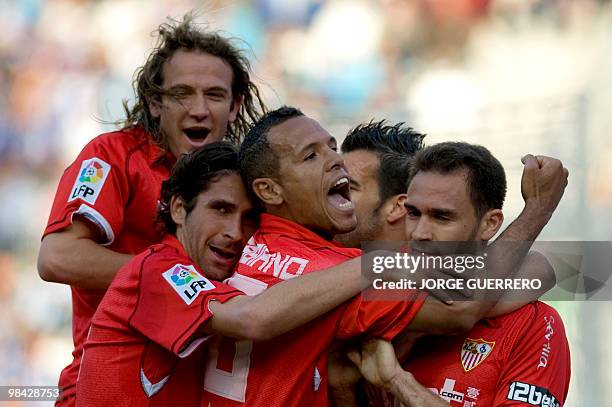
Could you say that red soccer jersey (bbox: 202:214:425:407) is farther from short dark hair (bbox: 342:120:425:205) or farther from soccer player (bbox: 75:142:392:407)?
short dark hair (bbox: 342:120:425:205)

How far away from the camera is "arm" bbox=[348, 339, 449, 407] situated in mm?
2559

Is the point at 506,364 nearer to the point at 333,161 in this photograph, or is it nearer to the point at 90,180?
the point at 333,161

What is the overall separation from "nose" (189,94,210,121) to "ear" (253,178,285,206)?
33.4 inches

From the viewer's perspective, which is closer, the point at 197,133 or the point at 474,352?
the point at 474,352

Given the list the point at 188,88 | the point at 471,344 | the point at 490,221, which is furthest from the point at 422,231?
the point at 188,88

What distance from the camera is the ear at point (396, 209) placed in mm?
3297

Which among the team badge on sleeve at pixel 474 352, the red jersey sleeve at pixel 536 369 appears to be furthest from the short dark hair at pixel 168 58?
the red jersey sleeve at pixel 536 369

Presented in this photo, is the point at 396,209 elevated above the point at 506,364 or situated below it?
above

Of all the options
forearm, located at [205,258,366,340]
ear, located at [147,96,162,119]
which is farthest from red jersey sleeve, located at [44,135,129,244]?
forearm, located at [205,258,366,340]

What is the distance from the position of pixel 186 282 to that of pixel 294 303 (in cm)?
34

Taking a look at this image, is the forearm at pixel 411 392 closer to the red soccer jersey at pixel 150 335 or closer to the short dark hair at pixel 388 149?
the red soccer jersey at pixel 150 335

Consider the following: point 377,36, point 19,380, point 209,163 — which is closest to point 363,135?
point 209,163

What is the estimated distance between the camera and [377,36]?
846cm

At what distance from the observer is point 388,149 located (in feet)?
11.4
